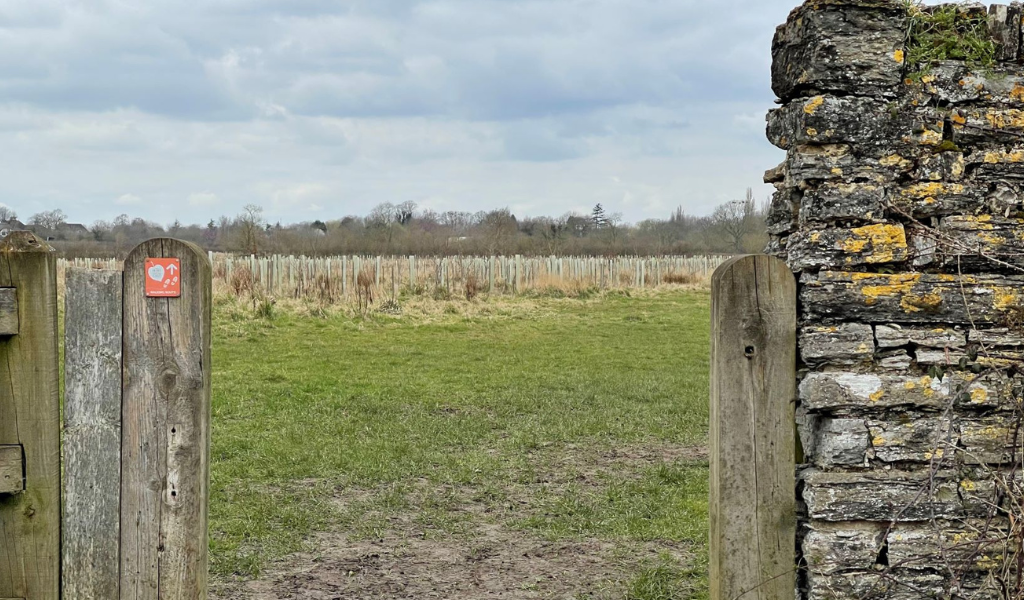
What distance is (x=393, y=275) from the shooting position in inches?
915

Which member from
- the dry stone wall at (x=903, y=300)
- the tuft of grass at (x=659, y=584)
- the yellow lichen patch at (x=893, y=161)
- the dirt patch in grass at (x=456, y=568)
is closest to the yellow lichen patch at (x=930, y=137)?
the dry stone wall at (x=903, y=300)

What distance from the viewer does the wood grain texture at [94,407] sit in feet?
9.25

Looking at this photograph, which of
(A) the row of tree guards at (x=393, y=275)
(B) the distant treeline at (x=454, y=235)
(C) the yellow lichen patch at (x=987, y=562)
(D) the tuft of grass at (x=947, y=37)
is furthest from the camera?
(B) the distant treeline at (x=454, y=235)

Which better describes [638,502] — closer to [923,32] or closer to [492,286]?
[923,32]

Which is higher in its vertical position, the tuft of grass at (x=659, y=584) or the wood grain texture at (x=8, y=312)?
the wood grain texture at (x=8, y=312)

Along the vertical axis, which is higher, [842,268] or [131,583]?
[842,268]

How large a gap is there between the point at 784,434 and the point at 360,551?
11.2ft

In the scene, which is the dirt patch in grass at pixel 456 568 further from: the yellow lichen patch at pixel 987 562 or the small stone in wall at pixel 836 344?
the small stone in wall at pixel 836 344

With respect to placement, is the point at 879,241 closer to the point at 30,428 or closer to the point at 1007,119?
the point at 1007,119

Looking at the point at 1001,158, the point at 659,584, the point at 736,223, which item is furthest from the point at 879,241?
the point at 736,223

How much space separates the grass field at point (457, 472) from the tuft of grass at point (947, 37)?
9.99ft

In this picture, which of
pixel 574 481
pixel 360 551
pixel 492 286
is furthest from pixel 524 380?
pixel 492 286

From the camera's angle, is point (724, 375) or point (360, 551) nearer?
point (724, 375)

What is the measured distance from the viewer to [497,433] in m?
9.04
